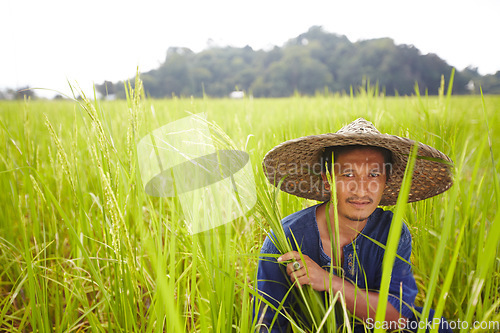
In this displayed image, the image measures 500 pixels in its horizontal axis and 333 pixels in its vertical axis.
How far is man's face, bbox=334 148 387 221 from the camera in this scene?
2.68 ft

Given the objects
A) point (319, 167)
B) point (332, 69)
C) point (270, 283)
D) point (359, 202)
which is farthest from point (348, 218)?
point (332, 69)

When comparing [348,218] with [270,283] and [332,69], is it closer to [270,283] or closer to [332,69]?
[270,283]

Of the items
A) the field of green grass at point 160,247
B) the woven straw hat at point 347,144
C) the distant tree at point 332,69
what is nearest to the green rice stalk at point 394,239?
the field of green grass at point 160,247

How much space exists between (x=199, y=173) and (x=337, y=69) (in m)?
4.02

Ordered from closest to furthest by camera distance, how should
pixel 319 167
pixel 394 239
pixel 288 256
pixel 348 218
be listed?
1. pixel 394 239
2. pixel 288 256
3. pixel 348 218
4. pixel 319 167

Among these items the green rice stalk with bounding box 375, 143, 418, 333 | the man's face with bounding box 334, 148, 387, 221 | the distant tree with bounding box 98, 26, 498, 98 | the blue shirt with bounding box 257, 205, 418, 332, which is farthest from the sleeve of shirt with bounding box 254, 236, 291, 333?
the distant tree with bounding box 98, 26, 498, 98

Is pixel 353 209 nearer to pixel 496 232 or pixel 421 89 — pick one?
pixel 496 232

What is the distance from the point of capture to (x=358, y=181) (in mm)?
817

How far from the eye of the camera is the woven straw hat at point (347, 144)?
0.77m

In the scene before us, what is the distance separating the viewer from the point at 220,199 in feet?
2.89

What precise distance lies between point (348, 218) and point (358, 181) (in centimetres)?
13

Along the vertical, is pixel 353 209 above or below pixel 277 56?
below

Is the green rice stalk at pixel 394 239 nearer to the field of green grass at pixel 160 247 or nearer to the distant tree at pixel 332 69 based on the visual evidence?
the field of green grass at pixel 160 247

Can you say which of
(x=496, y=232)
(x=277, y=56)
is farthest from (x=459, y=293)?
(x=277, y=56)
